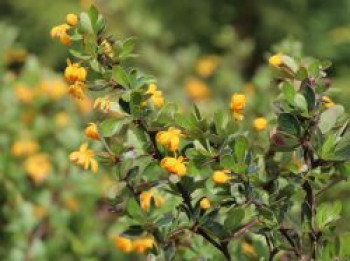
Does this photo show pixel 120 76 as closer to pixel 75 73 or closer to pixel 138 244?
pixel 75 73

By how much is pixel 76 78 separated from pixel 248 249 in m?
0.51

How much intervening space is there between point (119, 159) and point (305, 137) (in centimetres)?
28

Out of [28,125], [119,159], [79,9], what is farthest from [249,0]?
[119,159]

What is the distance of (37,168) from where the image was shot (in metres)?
2.20

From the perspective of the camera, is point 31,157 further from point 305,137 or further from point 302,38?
point 302,38

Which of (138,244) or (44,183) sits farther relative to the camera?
(44,183)

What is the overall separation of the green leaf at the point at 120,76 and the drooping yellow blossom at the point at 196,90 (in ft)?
6.26

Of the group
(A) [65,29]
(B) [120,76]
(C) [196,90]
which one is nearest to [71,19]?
(A) [65,29]

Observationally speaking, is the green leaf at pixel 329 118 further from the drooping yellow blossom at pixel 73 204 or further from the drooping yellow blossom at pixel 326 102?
the drooping yellow blossom at pixel 73 204

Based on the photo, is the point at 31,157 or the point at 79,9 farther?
the point at 79,9

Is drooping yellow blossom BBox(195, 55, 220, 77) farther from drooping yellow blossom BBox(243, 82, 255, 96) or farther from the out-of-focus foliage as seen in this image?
the out-of-focus foliage

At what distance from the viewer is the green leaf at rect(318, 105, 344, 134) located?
45.1 inches

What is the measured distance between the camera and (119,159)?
3.91 ft

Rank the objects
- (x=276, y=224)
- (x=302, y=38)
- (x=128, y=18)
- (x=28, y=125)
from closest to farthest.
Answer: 1. (x=276, y=224)
2. (x=28, y=125)
3. (x=128, y=18)
4. (x=302, y=38)
